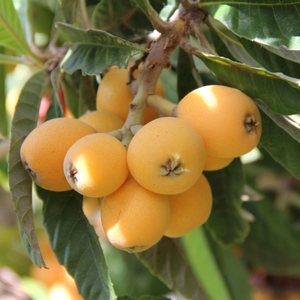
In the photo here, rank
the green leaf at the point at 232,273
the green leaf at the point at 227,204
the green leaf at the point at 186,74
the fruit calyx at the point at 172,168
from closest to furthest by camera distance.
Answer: the fruit calyx at the point at 172,168
the green leaf at the point at 186,74
the green leaf at the point at 227,204
the green leaf at the point at 232,273

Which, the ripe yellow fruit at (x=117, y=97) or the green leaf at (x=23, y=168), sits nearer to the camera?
the green leaf at (x=23, y=168)

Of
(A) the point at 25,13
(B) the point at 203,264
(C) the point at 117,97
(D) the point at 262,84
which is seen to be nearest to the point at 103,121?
(C) the point at 117,97

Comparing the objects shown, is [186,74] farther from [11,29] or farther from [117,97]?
[11,29]

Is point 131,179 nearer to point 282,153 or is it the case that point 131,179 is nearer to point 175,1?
point 282,153

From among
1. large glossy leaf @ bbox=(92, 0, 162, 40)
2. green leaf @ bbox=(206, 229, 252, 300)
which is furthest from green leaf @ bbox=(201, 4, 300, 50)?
green leaf @ bbox=(206, 229, 252, 300)

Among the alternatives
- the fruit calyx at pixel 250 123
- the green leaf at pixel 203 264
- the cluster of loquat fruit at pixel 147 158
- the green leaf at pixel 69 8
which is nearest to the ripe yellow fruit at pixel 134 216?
the cluster of loquat fruit at pixel 147 158

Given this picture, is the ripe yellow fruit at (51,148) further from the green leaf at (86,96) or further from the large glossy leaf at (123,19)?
the large glossy leaf at (123,19)

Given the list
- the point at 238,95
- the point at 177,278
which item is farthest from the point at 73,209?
the point at 238,95
